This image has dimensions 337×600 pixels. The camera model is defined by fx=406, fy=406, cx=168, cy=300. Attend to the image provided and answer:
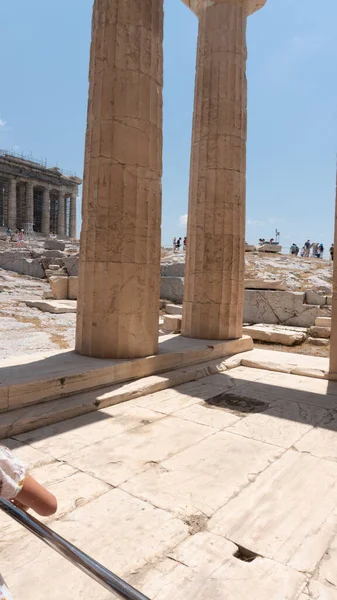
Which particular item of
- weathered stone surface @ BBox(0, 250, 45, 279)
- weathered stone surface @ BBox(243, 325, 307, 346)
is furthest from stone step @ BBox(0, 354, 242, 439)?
weathered stone surface @ BBox(0, 250, 45, 279)

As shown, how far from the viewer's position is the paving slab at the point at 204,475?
9.07 ft

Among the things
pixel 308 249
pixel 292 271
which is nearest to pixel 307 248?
pixel 308 249

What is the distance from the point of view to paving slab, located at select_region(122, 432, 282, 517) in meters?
2.76

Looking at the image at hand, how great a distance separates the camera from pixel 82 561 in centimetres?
120

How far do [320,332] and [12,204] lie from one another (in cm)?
4693

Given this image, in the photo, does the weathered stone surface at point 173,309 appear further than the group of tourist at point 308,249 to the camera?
No

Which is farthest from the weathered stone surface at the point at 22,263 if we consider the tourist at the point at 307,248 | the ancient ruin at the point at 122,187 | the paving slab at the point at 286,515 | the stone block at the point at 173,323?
the paving slab at the point at 286,515

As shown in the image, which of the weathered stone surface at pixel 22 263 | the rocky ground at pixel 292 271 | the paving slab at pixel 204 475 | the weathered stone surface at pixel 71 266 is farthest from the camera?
the weathered stone surface at pixel 22 263

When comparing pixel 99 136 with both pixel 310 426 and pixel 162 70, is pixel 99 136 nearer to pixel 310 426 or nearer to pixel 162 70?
pixel 162 70

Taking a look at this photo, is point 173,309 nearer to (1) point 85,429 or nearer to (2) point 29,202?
(1) point 85,429

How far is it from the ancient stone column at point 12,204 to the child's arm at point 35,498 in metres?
53.7

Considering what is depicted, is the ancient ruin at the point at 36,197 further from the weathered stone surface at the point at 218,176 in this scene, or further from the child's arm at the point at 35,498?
the child's arm at the point at 35,498

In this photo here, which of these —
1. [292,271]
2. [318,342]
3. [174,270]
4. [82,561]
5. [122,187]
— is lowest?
[318,342]

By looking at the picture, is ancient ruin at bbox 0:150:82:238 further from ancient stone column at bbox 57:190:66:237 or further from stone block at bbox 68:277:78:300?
stone block at bbox 68:277:78:300
